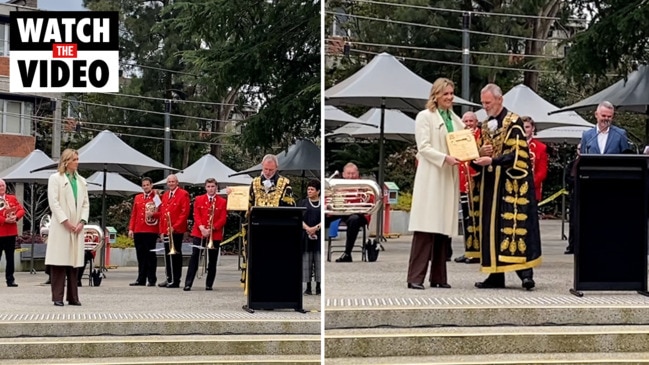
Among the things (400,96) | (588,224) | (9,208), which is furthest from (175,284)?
(588,224)

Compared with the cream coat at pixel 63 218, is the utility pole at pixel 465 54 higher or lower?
higher

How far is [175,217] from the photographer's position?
43.5 ft

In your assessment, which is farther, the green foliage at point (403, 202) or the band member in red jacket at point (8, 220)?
the band member in red jacket at point (8, 220)

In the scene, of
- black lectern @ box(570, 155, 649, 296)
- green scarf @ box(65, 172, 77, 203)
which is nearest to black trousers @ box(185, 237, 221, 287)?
green scarf @ box(65, 172, 77, 203)

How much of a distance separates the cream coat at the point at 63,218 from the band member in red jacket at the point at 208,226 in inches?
105

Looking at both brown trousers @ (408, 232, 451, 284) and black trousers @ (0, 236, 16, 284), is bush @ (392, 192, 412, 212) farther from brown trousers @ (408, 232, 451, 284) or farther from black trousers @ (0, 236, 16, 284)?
black trousers @ (0, 236, 16, 284)

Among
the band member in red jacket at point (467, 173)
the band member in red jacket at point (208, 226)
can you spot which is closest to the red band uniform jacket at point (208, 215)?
the band member in red jacket at point (208, 226)

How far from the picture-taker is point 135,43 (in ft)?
30.6

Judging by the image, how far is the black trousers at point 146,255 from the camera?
13773 mm

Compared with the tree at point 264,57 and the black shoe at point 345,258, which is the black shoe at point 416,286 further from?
the tree at point 264,57

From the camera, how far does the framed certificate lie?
9266 mm

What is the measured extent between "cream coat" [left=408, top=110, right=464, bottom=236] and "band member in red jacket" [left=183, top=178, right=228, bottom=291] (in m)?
4.99

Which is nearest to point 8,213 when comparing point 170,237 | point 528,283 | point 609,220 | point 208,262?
point 170,237

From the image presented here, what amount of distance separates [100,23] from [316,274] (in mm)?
3903
